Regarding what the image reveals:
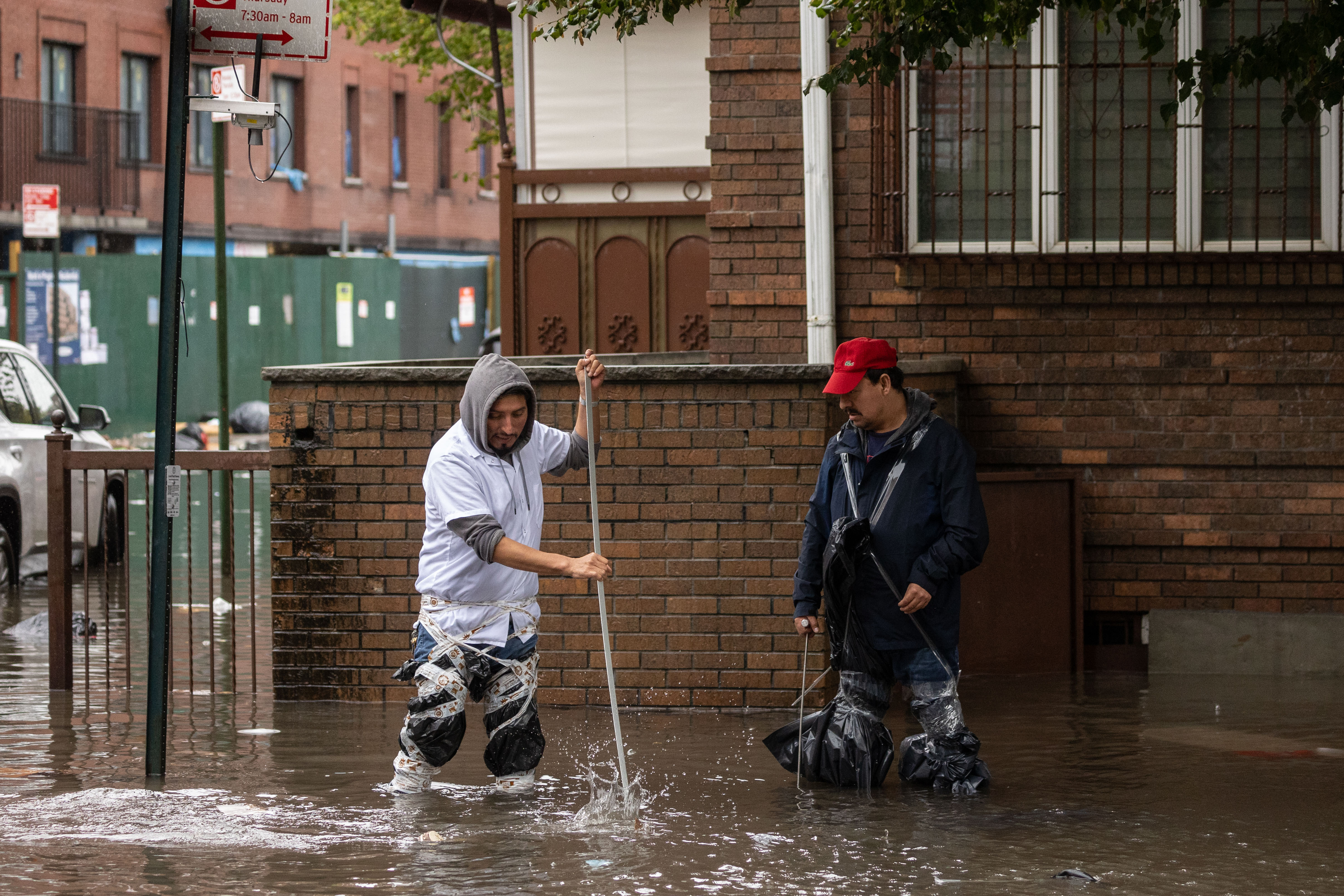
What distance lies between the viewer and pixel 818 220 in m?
9.08

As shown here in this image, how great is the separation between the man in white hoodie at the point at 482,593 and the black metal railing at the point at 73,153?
27588mm

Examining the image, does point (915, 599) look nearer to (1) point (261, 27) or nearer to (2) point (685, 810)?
(2) point (685, 810)

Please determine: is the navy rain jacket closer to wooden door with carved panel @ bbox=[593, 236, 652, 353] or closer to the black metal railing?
wooden door with carved panel @ bbox=[593, 236, 652, 353]

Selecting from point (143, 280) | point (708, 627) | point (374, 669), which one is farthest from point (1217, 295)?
point (143, 280)

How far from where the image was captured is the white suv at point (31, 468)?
1311 cm

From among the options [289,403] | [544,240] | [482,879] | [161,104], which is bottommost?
[482,879]

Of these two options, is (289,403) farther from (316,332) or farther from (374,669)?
(316,332)

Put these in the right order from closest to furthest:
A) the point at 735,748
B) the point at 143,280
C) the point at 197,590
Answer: the point at 735,748, the point at 197,590, the point at 143,280

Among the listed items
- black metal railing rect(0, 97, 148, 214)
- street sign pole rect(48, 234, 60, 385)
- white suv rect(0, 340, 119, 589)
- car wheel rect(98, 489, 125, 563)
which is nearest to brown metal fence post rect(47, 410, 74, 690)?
white suv rect(0, 340, 119, 589)

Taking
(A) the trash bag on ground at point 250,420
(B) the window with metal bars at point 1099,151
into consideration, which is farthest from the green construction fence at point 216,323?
(B) the window with metal bars at point 1099,151

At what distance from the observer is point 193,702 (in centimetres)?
854

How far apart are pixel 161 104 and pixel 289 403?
28.6 m

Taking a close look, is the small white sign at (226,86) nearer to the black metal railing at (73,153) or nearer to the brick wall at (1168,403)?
the brick wall at (1168,403)

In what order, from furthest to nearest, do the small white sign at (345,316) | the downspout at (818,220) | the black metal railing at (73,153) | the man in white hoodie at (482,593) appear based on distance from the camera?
the small white sign at (345,316) < the black metal railing at (73,153) < the downspout at (818,220) < the man in white hoodie at (482,593)
